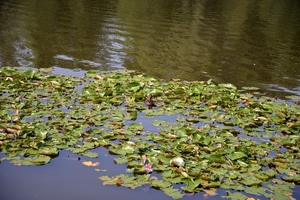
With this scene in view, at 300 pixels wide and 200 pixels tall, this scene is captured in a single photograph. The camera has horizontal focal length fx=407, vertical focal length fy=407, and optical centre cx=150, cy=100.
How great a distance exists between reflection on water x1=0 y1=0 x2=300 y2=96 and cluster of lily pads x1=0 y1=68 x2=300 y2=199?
2555 millimetres

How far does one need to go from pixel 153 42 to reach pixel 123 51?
231 centimetres

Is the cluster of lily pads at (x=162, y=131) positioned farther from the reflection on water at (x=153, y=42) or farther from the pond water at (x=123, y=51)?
the reflection on water at (x=153, y=42)

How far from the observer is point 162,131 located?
733 centimetres

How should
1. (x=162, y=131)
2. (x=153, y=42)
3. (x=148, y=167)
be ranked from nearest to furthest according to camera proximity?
(x=148, y=167) < (x=162, y=131) < (x=153, y=42)

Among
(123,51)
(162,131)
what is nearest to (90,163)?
(162,131)

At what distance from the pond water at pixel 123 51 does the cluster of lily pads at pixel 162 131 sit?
Result: 0.94ft

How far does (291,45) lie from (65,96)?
13.0 meters

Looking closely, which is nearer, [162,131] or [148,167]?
[148,167]

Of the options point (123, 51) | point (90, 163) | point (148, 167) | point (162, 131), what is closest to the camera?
point (148, 167)

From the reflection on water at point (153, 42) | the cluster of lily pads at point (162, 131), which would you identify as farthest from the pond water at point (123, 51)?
the cluster of lily pads at point (162, 131)

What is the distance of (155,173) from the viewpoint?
5949mm

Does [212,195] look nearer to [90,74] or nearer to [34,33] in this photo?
[90,74]

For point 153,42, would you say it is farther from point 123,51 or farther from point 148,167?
point 148,167

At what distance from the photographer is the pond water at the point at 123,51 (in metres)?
5.66
